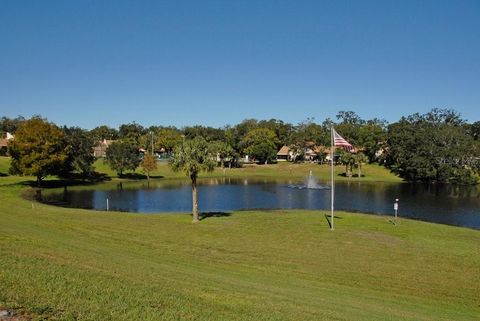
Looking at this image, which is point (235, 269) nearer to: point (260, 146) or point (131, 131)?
point (260, 146)

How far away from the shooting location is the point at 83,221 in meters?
33.7

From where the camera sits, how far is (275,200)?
213 feet

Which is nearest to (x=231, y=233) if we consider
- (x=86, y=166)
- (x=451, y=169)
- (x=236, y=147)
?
(x=86, y=166)

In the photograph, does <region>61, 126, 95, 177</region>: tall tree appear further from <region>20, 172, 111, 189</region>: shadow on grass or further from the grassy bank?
the grassy bank

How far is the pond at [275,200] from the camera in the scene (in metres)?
54.2

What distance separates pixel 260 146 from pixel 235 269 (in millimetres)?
117365

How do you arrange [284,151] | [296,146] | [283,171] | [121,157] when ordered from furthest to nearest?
1. [284,151]
2. [296,146]
3. [283,171]
4. [121,157]

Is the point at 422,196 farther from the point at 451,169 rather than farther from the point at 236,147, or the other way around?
the point at 236,147

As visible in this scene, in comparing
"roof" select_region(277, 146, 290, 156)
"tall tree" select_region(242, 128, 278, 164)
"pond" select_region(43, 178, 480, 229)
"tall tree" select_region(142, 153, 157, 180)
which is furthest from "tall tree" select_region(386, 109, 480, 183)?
"tall tree" select_region(142, 153, 157, 180)

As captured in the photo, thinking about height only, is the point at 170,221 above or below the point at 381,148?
below

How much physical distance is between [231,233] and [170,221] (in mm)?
7199

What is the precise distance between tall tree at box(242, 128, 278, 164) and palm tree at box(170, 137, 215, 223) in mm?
99189

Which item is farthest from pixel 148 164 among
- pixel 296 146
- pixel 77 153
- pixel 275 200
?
pixel 296 146

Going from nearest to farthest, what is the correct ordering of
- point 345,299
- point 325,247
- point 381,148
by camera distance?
point 345,299, point 325,247, point 381,148
